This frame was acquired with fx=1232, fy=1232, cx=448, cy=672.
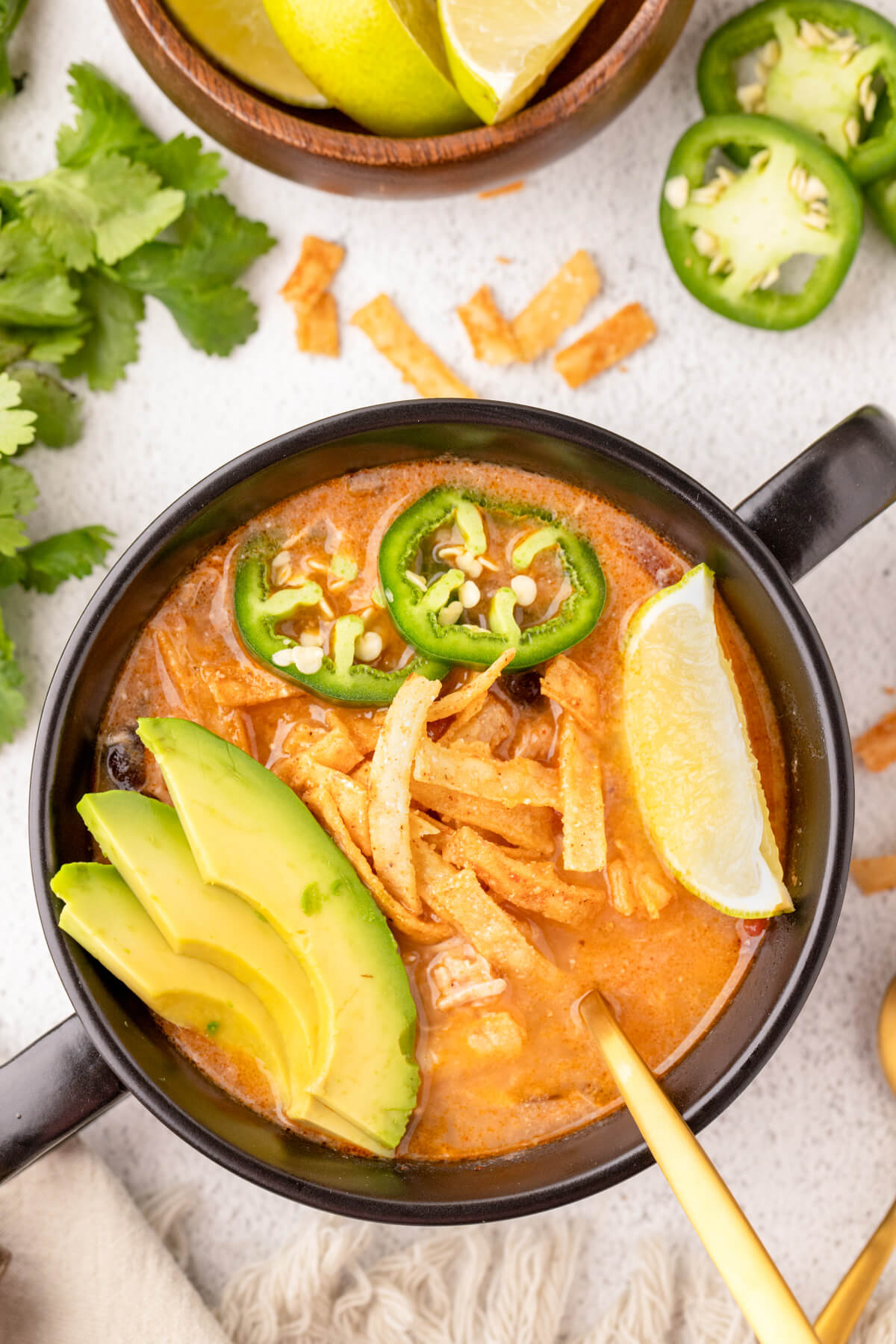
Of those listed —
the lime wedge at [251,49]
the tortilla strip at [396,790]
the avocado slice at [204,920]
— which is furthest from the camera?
the lime wedge at [251,49]

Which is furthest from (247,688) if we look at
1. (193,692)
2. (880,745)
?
(880,745)

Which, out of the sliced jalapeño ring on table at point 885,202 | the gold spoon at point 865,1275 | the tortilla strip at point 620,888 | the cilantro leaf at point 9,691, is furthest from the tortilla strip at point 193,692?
the sliced jalapeño ring on table at point 885,202

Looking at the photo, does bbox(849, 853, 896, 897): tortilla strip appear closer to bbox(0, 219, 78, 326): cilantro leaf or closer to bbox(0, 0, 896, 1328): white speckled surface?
bbox(0, 0, 896, 1328): white speckled surface

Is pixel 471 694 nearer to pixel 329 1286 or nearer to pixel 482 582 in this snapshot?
pixel 482 582

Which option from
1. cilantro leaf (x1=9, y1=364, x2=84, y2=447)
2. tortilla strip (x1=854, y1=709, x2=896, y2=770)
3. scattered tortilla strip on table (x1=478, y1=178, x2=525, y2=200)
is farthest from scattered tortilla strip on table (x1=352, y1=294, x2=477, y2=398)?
tortilla strip (x1=854, y1=709, x2=896, y2=770)

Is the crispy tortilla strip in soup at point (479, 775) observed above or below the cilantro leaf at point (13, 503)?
below

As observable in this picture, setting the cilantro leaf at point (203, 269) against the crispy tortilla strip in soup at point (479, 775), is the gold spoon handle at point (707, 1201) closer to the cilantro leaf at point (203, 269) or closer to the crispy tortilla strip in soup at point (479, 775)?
the crispy tortilla strip in soup at point (479, 775)

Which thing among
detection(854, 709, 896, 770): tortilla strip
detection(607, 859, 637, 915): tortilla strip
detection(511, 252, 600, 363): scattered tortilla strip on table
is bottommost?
detection(854, 709, 896, 770): tortilla strip

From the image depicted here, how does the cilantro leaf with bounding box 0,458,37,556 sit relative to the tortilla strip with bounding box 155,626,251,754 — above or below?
above
